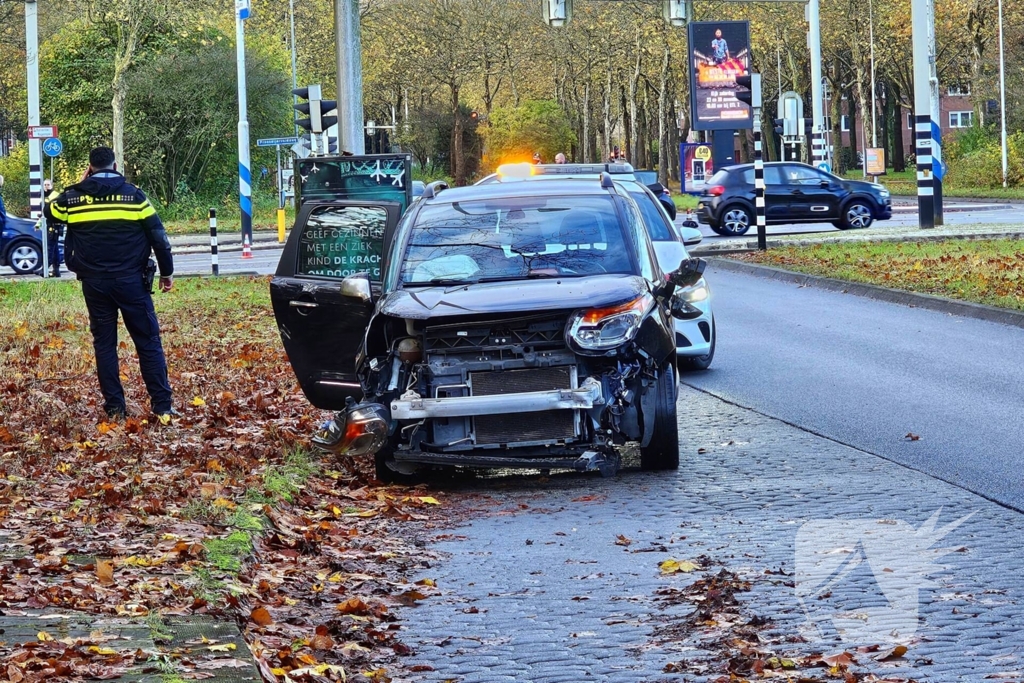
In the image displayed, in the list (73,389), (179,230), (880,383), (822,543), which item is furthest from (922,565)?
(179,230)

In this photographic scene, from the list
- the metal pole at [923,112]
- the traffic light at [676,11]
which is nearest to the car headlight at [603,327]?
the metal pole at [923,112]

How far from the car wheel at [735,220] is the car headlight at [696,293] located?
23.1 meters

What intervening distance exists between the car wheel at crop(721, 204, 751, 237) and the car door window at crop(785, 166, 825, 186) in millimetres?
1198

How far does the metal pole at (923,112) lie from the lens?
107ft

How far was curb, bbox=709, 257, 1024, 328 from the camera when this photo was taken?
1802 centimetres

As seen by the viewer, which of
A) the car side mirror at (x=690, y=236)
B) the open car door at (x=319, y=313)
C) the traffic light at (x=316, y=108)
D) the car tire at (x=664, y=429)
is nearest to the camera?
the car tire at (x=664, y=429)

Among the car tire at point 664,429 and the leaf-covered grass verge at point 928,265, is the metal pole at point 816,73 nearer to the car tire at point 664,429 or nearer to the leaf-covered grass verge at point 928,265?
the leaf-covered grass verge at point 928,265

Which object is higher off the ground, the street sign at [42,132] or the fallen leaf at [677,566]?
the street sign at [42,132]

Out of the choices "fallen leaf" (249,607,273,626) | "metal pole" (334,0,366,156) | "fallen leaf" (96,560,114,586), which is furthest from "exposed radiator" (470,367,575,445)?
"metal pole" (334,0,366,156)

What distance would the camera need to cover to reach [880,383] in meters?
13.3

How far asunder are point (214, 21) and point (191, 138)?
4.50m

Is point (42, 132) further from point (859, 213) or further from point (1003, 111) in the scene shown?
point (1003, 111)

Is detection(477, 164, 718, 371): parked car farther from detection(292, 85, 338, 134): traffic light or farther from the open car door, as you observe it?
detection(292, 85, 338, 134): traffic light

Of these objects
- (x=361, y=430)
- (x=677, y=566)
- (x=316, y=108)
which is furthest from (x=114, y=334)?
(x=316, y=108)
